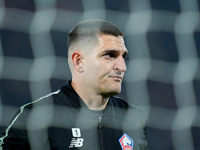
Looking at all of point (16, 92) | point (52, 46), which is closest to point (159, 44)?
point (52, 46)

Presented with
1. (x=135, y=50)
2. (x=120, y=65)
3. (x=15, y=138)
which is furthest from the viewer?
(x=135, y=50)

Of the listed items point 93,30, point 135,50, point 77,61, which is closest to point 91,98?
point 77,61

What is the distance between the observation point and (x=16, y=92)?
3.26m

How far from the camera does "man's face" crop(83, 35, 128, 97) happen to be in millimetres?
1338

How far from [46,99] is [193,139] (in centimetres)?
236

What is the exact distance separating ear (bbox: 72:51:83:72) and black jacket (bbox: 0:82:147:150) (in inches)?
3.3

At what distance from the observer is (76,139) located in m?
1.34

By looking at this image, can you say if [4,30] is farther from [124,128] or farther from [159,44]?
[124,128]

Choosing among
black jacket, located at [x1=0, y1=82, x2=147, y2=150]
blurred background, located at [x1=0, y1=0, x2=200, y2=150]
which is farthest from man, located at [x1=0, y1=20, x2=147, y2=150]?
blurred background, located at [x1=0, y1=0, x2=200, y2=150]

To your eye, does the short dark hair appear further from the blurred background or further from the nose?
the blurred background

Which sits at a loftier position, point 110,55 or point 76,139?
point 110,55

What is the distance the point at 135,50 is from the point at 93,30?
6.00 feet

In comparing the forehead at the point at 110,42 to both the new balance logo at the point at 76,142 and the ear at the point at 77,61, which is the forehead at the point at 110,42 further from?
the new balance logo at the point at 76,142

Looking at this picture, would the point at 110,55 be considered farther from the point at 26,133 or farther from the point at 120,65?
the point at 26,133
